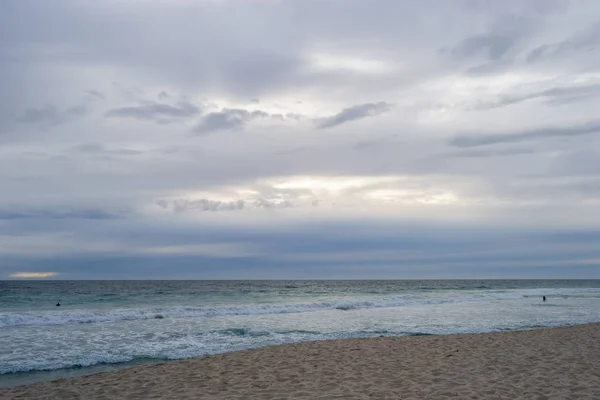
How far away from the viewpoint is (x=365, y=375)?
9.91m

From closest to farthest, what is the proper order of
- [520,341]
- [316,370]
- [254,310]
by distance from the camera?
[316,370], [520,341], [254,310]

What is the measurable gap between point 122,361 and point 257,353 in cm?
372

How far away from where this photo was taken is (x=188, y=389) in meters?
9.02

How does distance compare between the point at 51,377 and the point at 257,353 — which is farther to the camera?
the point at 257,353

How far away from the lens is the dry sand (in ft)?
27.9

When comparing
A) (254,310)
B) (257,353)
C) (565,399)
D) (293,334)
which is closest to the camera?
(565,399)

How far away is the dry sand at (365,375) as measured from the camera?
27.9 ft

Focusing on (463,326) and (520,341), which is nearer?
(520,341)

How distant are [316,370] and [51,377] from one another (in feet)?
20.6

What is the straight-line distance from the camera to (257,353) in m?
13.1

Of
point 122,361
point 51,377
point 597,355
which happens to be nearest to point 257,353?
point 122,361

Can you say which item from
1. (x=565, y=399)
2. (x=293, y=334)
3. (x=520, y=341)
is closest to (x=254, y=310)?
(x=293, y=334)

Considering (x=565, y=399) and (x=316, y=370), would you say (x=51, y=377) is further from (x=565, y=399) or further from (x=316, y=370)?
(x=565, y=399)

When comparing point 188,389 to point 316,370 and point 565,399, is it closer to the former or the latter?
point 316,370
